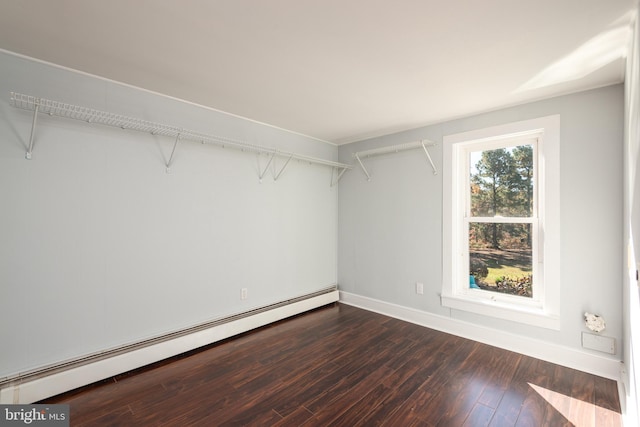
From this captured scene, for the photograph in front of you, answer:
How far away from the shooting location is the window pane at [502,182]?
2.83 meters

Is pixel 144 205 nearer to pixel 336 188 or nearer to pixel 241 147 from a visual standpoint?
pixel 241 147

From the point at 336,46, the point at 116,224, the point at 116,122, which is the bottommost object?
the point at 116,224

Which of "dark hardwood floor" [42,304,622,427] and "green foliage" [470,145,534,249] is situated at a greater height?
"green foliage" [470,145,534,249]

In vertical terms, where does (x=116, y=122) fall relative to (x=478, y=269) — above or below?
above

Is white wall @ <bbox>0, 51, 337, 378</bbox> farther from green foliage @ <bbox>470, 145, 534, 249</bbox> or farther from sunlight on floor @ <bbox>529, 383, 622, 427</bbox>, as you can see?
sunlight on floor @ <bbox>529, 383, 622, 427</bbox>

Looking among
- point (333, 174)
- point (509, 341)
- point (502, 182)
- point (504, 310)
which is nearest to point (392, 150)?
point (333, 174)

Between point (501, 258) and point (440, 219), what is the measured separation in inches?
27.8

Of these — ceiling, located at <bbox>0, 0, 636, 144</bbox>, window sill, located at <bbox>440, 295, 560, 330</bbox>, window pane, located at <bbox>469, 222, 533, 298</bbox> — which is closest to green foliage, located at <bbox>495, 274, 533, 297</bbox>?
window pane, located at <bbox>469, 222, 533, 298</bbox>

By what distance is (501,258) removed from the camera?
299 centimetres

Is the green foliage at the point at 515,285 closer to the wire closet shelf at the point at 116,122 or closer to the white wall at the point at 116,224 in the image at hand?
the white wall at the point at 116,224

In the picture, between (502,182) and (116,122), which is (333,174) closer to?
(502,182)

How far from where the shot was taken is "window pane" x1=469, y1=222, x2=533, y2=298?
9.32ft

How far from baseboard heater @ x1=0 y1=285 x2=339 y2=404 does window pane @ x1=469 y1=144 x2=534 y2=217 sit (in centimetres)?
259

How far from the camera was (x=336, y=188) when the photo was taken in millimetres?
4324
